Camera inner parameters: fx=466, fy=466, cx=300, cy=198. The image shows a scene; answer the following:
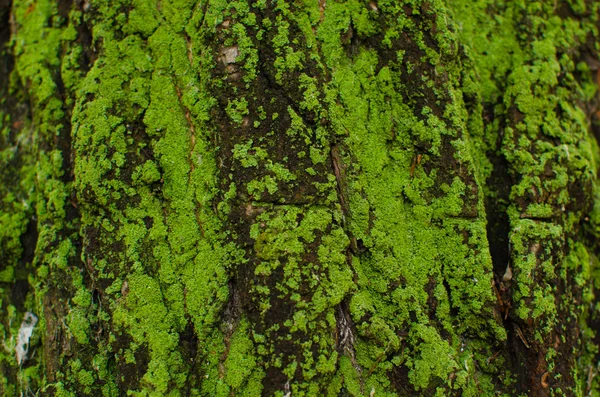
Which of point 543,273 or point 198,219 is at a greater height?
point 198,219

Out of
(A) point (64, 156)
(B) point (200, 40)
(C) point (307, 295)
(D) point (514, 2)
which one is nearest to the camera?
(C) point (307, 295)

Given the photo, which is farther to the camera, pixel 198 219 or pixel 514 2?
pixel 514 2

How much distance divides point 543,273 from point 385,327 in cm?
109

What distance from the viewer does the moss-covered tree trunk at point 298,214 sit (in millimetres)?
2711

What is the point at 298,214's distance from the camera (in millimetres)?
2707

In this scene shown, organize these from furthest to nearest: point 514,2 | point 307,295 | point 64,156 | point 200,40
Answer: point 514,2 < point 64,156 < point 200,40 < point 307,295

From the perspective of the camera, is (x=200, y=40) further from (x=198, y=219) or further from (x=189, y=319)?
(x=189, y=319)

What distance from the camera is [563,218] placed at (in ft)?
10.5

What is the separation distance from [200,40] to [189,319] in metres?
1.77

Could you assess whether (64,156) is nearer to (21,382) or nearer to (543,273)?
(21,382)

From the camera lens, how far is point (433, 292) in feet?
9.45

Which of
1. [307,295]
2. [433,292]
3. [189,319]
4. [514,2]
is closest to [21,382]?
[189,319]

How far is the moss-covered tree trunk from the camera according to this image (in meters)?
2.71

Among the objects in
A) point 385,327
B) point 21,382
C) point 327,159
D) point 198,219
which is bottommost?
point 21,382
